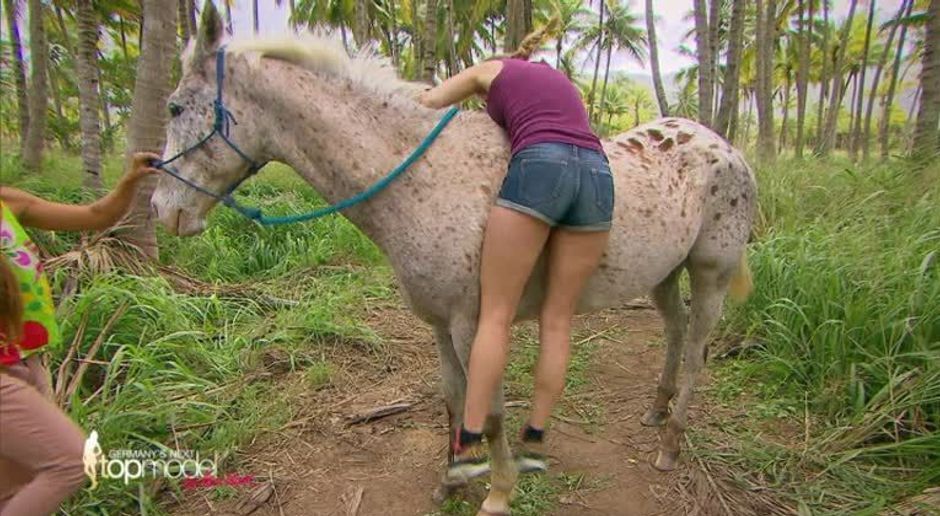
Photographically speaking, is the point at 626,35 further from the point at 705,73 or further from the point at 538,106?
the point at 538,106

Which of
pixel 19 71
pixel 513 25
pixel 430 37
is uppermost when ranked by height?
pixel 513 25

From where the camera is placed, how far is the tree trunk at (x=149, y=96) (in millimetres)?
3930

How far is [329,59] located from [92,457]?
1.73 m

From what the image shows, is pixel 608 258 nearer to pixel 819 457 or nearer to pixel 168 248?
pixel 819 457

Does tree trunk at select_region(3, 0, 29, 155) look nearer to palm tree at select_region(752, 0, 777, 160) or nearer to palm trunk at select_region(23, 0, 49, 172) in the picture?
palm trunk at select_region(23, 0, 49, 172)

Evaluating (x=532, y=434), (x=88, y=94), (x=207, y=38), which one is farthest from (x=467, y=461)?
(x=88, y=94)

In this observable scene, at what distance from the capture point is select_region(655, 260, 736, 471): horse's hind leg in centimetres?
280

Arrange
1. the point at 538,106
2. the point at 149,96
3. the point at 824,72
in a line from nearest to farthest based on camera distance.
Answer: the point at 538,106, the point at 149,96, the point at 824,72

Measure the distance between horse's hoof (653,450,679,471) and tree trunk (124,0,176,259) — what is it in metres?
3.91

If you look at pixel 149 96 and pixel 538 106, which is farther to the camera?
pixel 149 96

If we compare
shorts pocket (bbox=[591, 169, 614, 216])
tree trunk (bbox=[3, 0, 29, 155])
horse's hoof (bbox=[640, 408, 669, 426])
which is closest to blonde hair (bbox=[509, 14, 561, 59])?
shorts pocket (bbox=[591, 169, 614, 216])

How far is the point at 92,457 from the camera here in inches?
76.0

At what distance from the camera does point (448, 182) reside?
1.99 m

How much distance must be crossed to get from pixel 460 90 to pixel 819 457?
2526 millimetres
